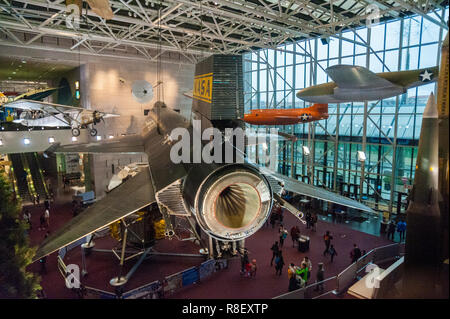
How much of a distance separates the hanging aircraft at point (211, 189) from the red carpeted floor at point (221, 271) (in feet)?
15.6

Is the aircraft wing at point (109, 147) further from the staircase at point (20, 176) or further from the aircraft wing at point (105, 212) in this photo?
the staircase at point (20, 176)

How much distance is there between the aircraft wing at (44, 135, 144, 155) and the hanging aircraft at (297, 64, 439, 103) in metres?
6.42

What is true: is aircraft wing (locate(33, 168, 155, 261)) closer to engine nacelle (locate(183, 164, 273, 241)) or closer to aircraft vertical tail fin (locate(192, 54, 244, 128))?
engine nacelle (locate(183, 164, 273, 241))

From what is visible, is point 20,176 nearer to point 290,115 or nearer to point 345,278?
point 290,115

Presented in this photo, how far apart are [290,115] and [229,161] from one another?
13.2 metres

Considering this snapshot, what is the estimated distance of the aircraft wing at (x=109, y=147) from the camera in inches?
400

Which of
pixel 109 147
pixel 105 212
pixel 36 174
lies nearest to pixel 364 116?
pixel 109 147

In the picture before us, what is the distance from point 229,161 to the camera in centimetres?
430

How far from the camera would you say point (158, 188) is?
18.8ft

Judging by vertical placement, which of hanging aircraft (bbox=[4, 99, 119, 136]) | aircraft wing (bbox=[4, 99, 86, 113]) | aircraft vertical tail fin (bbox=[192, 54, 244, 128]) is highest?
aircraft wing (bbox=[4, 99, 86, 113])

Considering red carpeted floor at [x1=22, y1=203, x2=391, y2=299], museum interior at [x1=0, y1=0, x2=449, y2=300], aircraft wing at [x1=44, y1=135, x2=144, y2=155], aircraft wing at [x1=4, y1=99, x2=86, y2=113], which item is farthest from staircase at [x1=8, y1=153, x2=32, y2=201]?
aircraft wing at [x1=44, y1=135, x2=144, y2=155]

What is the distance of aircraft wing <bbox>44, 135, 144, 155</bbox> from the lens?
10.2m

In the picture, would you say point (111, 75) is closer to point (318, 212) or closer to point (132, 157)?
point (132, 157)

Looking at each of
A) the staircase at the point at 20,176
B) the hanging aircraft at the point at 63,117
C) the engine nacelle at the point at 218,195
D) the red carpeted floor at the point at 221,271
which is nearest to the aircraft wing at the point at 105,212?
the engine nacelle at the point at 218,195
